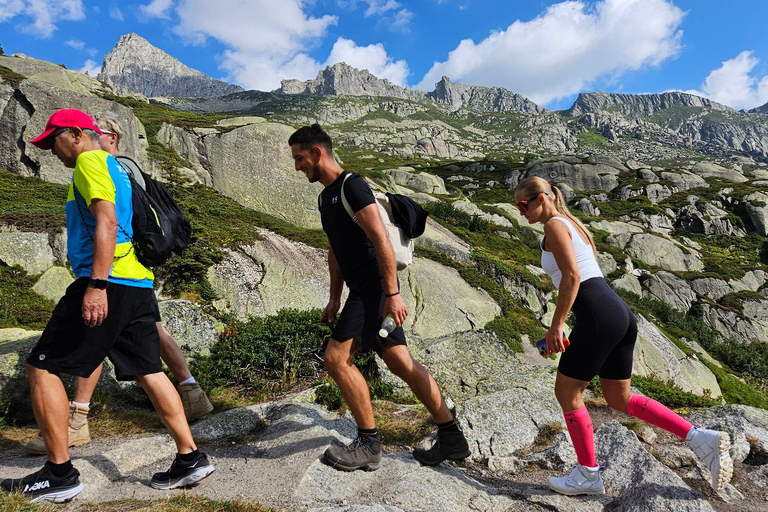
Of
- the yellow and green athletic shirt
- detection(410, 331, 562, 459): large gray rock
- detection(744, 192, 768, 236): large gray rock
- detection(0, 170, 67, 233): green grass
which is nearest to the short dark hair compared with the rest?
the yellow and green athletic shirt

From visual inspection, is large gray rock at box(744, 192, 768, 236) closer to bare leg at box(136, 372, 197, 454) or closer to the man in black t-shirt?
the man in black t-shirt

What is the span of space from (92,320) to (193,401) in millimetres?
2374

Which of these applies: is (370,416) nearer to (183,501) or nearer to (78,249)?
(183,501)

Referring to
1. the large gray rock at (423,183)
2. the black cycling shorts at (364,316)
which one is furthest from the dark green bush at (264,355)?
the large gray rock at (423,183)

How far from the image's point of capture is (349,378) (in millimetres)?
3795

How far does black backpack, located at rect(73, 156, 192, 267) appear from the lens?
3512 mm

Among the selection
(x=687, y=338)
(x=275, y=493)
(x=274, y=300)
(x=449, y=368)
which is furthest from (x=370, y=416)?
(x=687, y=338)

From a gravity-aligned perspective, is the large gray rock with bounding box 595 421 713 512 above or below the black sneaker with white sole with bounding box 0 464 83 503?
below

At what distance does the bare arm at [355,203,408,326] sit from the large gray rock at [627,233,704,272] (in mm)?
37628

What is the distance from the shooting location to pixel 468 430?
5012 mm

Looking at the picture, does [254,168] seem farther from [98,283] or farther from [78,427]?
[98,283]

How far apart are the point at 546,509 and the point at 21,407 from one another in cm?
607

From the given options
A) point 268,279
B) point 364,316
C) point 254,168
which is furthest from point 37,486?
point 254,168

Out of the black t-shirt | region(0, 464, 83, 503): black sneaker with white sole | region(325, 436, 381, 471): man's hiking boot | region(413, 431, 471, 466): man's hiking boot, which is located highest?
the black t-shirt
